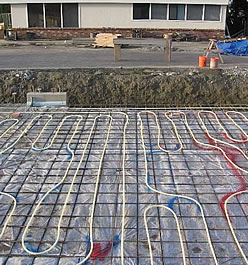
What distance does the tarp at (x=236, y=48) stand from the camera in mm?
13421

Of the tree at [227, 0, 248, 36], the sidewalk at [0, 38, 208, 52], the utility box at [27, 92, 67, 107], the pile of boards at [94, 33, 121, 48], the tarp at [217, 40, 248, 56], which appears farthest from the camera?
the tree at [227, 0, 248, 36]

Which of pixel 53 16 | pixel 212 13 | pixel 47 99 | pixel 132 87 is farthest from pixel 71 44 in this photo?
pixel 47 99

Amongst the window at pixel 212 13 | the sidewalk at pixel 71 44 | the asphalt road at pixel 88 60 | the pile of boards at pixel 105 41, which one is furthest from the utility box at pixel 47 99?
the window at pixel 212 13

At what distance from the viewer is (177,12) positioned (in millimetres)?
→ 18047

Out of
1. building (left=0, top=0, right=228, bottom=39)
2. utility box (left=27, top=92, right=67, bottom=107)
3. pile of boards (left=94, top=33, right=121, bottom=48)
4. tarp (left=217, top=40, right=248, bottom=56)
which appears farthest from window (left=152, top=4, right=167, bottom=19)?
utility box (left=27, top=92, right=67, bottom=107)

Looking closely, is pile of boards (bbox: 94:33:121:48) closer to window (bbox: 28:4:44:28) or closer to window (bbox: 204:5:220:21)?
window (bbox: 28:4:44:28)

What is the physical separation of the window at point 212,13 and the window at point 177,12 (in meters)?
1.17

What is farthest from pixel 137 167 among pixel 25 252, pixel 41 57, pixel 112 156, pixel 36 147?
pixel 41 57

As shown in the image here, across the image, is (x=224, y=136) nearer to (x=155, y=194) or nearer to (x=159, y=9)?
(x=155, y=194)

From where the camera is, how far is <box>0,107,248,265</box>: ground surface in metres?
2.79

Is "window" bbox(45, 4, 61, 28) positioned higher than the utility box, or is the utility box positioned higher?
"window" bbox(45, 4, 61, 28)

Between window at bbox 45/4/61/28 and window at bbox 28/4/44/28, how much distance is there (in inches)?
12.1

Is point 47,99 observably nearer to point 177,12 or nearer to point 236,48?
point 236,48

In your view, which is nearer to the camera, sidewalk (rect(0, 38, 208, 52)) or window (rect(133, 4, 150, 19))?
sidewalk (rect(0, 38, 208, 52))
